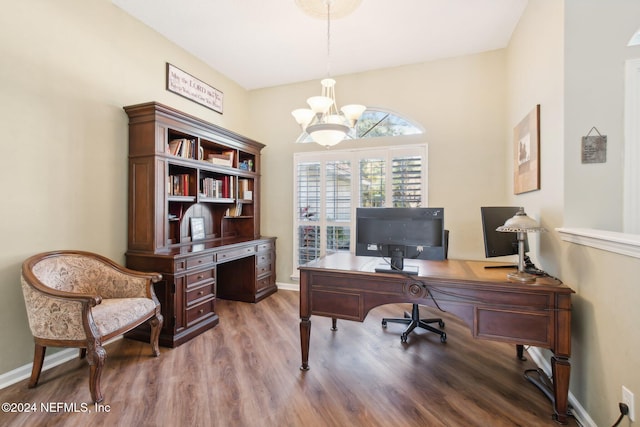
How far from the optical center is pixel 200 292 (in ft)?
9.43

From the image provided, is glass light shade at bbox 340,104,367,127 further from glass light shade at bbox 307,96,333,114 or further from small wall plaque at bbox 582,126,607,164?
small wall plaque at bbox 582,126,607,164

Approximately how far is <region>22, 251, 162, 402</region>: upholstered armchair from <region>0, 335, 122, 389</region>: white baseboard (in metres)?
0.09

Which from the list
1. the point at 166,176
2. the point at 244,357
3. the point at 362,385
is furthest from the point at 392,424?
the point at 166,176

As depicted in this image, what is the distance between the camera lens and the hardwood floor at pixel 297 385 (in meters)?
1.70

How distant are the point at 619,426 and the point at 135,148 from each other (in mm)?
3970

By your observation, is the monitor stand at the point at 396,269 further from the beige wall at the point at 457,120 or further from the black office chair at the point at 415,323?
the beige wall at the point at 457,120

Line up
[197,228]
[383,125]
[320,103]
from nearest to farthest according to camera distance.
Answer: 1. [320,103]
2. [197,228]
3. [383,125]

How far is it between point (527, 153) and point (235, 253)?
10.5 feet

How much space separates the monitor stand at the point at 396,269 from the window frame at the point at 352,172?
5.33 feet

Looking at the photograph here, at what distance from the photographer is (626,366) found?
136cm

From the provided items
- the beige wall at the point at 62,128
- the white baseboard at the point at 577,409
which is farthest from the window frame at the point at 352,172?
the beige wall at the point at 62,128

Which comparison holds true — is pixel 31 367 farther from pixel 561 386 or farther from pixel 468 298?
pixel 561 386

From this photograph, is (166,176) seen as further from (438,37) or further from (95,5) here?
(438,37)

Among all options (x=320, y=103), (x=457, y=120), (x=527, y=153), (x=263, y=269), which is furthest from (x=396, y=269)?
(x=457, y=120)
